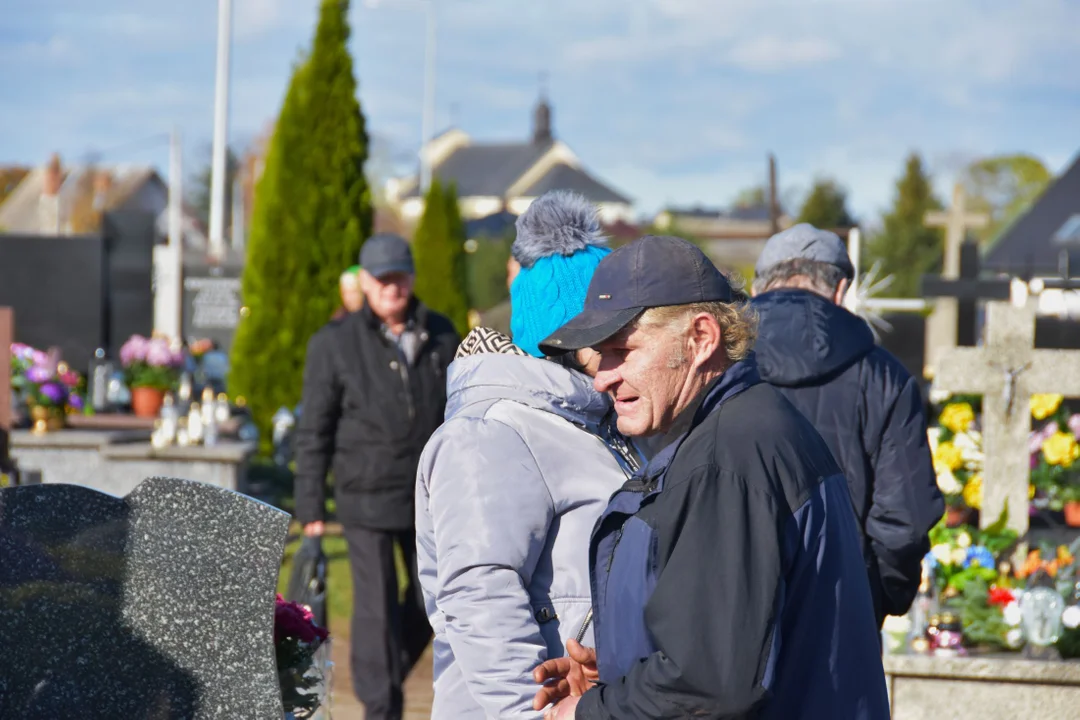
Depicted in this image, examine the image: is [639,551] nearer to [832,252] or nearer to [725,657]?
[725,657]

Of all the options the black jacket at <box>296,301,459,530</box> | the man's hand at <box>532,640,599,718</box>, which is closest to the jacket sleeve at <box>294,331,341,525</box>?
the black jacket at <box>296,301,459,530</box>

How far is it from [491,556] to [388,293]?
3.34 meters

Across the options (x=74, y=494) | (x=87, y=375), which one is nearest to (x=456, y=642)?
(x=74, y=494)

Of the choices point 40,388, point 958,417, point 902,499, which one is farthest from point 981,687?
point 40,388

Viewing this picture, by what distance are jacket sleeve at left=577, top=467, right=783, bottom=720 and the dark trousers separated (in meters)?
3.48

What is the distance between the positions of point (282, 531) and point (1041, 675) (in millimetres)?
2762

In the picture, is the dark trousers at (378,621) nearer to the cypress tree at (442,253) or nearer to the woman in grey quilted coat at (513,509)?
the woman in grey quilted coat at (513,509)

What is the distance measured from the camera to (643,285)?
209cm

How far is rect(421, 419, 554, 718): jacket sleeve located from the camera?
2.23m

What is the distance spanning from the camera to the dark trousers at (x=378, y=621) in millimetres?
5242

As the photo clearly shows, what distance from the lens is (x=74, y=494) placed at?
97.7 inches

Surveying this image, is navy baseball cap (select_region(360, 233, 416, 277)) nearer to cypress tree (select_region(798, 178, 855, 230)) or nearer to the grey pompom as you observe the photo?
the grey pompom

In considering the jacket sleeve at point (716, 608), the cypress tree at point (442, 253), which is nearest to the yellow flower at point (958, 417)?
the jacket sleeve at point (716, 608)

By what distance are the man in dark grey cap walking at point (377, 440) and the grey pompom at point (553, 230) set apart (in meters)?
2.70
